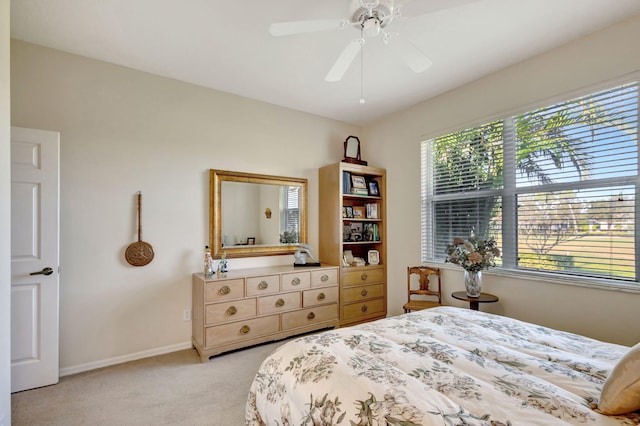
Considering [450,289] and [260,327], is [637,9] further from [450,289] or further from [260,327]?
[260,327]

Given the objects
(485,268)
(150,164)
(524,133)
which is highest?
(524,133)

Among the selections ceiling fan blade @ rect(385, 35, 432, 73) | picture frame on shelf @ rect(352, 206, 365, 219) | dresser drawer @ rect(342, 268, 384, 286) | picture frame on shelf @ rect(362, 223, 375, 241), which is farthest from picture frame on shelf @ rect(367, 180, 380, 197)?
ceiling fan blade @ rect(385, 35, 432, 73)

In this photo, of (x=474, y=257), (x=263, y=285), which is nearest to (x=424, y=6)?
(x=474, y=257)

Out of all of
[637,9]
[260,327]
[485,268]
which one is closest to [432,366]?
[485,268]

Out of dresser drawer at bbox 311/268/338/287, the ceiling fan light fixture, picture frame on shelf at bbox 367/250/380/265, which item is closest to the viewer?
the ceiling fan light fixture

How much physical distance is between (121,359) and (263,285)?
1400mm

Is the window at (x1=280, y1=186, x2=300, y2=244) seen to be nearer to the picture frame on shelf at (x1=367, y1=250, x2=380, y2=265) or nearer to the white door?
the picture frame on shelf at (x1=367, y1=250, x2=380, y2=265)

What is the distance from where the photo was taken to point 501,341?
151cm

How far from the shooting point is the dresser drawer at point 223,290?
8.80 ft

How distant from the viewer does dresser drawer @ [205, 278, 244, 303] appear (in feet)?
8.80

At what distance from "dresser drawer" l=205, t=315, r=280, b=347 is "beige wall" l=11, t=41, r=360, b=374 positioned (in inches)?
19.4

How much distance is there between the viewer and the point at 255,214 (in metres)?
3.43

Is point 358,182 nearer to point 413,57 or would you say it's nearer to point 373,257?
point 373,257

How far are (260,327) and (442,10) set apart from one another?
3044mm
